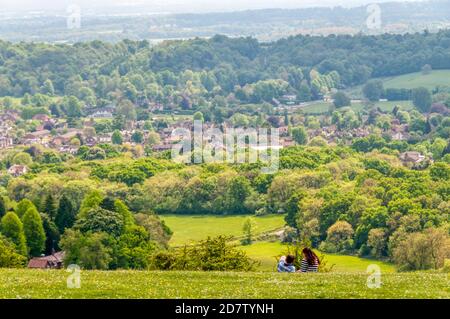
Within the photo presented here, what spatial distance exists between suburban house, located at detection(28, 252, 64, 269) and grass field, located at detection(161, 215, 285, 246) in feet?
45.1

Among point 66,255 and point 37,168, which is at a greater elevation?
point 66,255

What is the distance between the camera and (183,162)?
96000mm

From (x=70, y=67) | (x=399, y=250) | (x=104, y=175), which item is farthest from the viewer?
(x=70, y=67)

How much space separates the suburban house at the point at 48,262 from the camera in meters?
47.9

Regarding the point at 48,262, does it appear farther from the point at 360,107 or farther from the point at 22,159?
the point at 360,107

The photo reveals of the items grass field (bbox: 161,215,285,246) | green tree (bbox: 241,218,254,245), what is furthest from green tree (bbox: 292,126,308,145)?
green tree (bbox: 241,218,254,245)

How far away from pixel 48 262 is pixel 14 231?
8.76 feet

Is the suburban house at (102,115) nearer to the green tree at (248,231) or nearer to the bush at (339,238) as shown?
the green tree at (248,231)

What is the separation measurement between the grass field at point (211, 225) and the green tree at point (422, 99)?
7921 centimetres

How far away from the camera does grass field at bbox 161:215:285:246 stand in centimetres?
6711

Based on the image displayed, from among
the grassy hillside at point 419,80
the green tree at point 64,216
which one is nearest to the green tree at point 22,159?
the green tree at point 64,216
